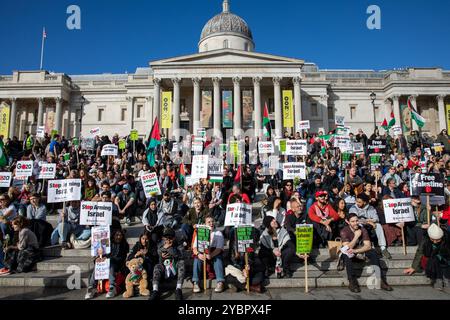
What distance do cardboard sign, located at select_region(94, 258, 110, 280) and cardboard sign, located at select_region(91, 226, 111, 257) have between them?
0.72ft

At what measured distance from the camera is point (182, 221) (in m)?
8.65

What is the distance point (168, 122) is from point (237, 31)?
23882 mm

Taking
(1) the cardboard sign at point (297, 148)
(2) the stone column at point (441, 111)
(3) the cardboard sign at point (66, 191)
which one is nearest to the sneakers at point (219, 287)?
(3) the cardboard sign at point (66, 191)

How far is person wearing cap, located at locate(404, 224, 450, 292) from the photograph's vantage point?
6.55 metres

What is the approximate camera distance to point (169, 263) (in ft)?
21.6

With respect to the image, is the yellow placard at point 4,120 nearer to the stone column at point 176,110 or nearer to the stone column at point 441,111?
the stone column at point 176,110

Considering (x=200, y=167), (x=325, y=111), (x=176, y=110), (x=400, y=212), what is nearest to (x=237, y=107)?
(x=176, y=110)

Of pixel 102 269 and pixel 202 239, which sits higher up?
pixel 202 239

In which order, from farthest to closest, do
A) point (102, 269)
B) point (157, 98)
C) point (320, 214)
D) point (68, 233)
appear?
point (157, 98) < point (68, 233) < point (320, 214) < point (102, 269)

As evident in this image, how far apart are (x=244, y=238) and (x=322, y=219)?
2416mm

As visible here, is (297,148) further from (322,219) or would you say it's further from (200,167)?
(322,219)

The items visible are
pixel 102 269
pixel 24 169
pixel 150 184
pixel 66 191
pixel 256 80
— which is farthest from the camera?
pixel 256 80

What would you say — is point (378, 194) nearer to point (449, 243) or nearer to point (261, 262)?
point (449, 243)

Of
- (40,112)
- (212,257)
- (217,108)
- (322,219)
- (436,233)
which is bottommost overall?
(212,257)
